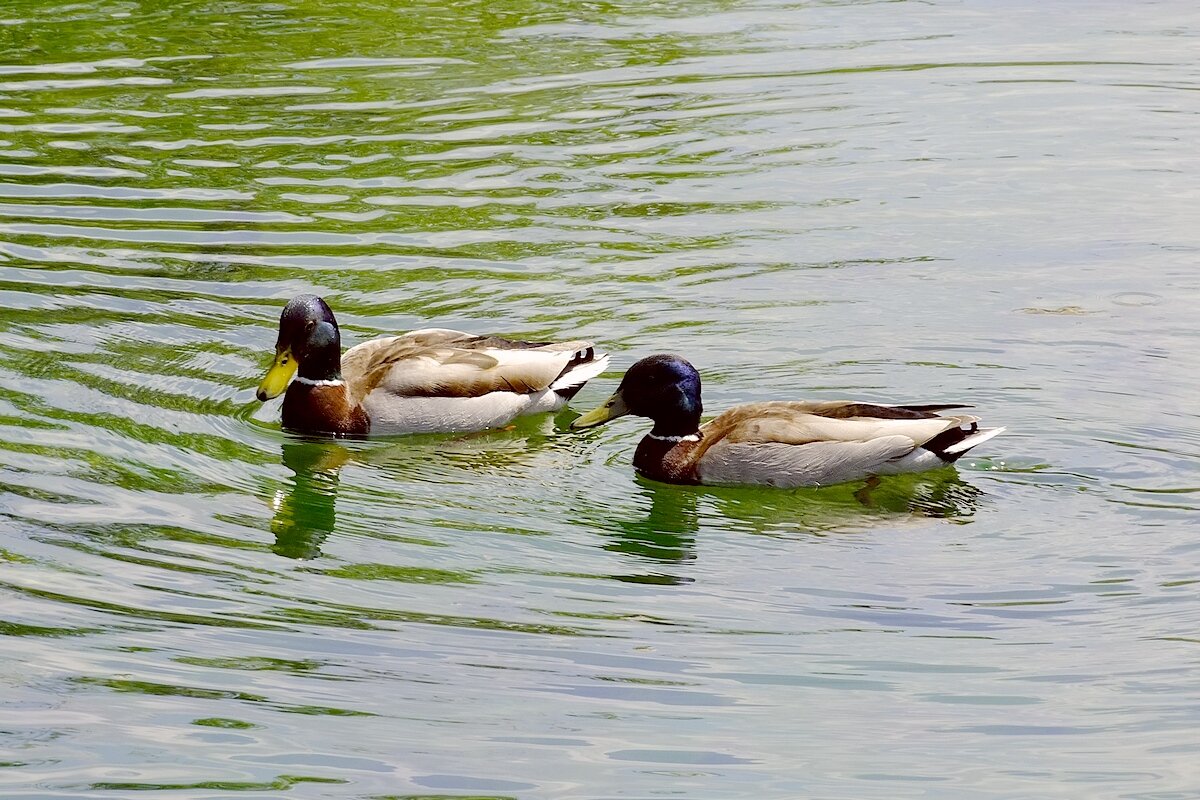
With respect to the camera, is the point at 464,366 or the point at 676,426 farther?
the point at 464,366

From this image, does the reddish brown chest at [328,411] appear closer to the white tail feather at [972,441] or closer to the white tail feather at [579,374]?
the white tail feather at [579,374]

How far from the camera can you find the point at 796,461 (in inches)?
372

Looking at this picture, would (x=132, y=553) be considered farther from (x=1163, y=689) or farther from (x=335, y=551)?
(x=1163, y=689)

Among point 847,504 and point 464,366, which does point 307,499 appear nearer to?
point 464,366

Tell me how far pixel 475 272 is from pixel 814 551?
458 centimetres

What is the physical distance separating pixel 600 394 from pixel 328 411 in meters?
1.57

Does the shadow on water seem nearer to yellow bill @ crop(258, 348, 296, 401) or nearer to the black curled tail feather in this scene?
the black curled tail feather

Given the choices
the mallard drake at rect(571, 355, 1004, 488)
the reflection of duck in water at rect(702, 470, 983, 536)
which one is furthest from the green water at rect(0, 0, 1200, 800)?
the mallard drake at rect(571, 355, 1004, 488)

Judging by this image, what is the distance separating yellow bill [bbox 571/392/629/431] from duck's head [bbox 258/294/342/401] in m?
1.37

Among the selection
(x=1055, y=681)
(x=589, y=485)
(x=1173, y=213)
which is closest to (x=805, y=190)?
(x=1173, y=213)

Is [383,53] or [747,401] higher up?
[383,53]

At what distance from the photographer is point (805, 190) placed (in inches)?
562

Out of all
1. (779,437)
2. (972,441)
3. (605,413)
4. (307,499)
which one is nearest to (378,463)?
(307,499)

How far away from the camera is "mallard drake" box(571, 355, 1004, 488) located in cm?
937
